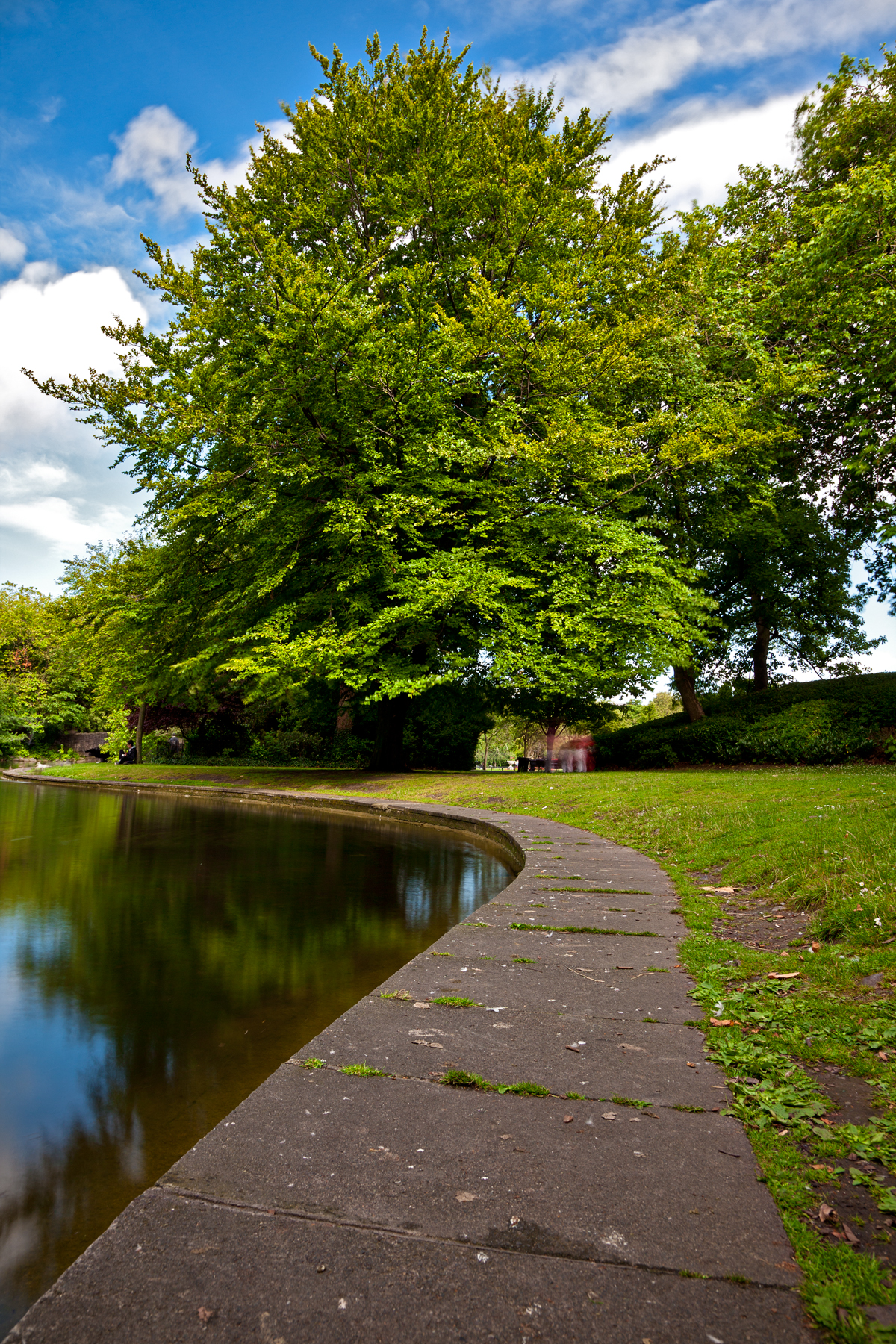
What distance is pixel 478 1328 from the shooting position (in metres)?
1.42

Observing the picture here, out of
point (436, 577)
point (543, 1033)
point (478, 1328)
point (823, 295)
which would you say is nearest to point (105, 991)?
point (543, 1033)

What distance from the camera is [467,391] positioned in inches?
696

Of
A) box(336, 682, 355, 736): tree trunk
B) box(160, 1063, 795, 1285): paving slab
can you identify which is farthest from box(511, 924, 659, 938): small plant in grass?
box(336, 682, 355, 736): tree trunk

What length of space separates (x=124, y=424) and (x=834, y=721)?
19.7 metres

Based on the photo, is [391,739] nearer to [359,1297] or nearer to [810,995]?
[810,995]

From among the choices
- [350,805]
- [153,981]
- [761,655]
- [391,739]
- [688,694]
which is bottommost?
[153,981]

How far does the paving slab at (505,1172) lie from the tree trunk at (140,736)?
94.2ft

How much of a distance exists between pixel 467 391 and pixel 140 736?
67.3 ft

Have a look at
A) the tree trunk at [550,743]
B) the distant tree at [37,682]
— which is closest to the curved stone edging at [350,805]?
the distant tree at [37,682]

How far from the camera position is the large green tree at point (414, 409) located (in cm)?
1630

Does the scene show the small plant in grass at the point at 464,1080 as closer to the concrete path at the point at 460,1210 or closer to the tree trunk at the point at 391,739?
the concrete path at the point at 460,1210

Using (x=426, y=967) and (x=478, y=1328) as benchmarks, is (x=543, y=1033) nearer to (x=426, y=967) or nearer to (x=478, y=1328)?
(x=426, y=967)

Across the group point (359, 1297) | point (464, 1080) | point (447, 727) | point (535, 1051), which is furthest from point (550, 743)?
point (359, 1297)

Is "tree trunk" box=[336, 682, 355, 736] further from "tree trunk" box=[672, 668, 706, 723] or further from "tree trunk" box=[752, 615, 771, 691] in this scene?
"tree trunk" box=[752, 615, 771, 691]
